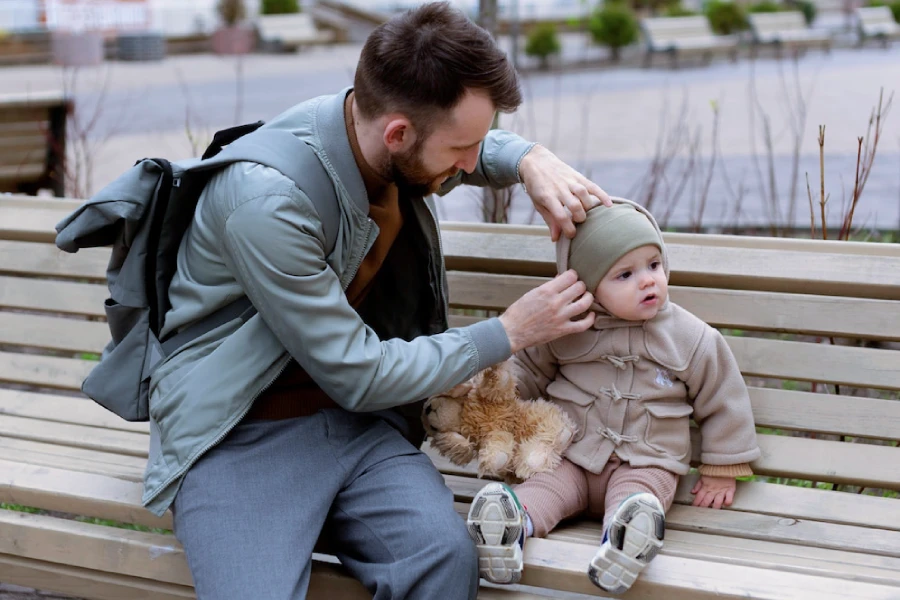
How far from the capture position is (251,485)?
7.65ft

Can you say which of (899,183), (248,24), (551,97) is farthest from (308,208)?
(248,24)

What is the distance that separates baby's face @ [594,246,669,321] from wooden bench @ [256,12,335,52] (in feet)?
66.9

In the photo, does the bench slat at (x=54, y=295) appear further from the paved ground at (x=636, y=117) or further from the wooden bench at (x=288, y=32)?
the wooden bench at (x=288, y=32)

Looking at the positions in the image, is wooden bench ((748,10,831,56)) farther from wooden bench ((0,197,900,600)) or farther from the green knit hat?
the green knit hat

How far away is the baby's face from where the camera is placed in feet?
8.14

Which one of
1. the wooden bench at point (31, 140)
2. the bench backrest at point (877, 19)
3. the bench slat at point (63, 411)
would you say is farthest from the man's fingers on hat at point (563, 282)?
the bench backrest at point (877, 19)

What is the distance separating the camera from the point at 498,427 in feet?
8.56

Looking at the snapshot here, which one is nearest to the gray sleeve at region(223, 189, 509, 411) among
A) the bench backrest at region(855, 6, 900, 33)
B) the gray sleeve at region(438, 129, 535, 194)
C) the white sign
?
the gray sleeve at region(438, 129, 535, 194)

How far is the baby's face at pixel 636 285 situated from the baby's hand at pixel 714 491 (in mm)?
490

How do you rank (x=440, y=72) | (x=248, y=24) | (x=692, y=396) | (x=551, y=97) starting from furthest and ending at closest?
(x=248, y=24) < (x=551, y=97) < (x=692, y=396) < (x=440, y=72)

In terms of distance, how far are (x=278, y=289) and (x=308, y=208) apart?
0.20m

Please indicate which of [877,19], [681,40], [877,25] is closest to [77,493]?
[681,40]

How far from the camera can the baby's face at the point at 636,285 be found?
8.14 feet

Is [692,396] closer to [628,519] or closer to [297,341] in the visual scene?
[628,519]
